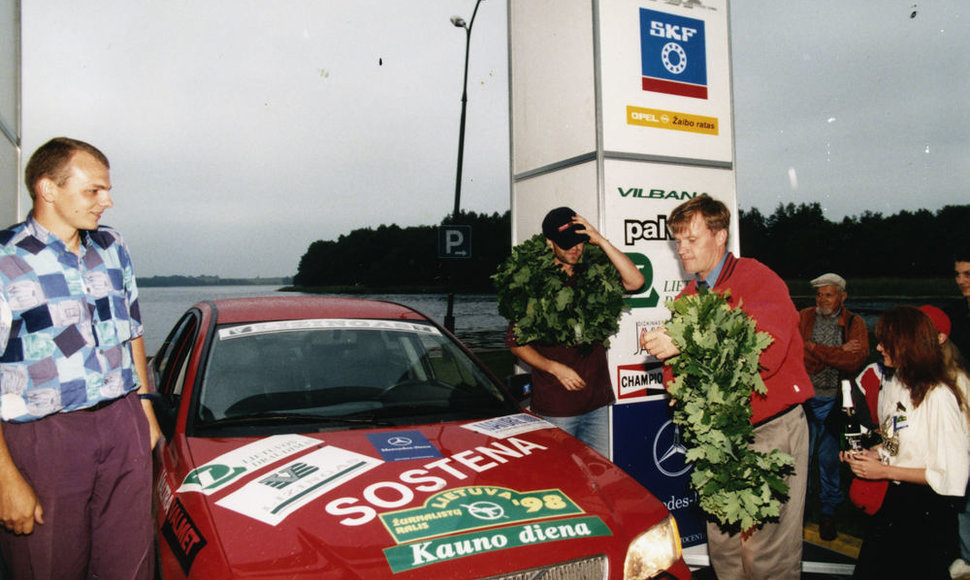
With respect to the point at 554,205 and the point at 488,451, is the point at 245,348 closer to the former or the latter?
the point at 488,451

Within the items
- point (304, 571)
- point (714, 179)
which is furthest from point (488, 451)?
point (714, 179)

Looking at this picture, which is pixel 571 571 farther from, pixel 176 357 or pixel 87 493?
pixel 176 357

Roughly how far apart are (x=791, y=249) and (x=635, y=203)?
73939 millimetres

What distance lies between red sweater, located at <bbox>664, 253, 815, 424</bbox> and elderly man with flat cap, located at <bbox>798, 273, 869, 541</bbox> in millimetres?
2524

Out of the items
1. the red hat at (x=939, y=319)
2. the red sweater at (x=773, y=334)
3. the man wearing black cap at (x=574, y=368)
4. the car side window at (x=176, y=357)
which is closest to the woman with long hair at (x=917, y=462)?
the red sweater at (x=773, y=334)

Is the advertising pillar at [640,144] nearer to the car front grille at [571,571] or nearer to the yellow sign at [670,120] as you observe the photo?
the yellow sign at [670,120]

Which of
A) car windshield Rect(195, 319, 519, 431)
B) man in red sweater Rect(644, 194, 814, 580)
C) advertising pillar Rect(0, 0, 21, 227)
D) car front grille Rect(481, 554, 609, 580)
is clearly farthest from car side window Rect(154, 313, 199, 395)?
man in red sweater Rect(644, 194, 814, 580)

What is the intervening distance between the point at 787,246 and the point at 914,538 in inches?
2970

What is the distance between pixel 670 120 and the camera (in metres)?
4.39

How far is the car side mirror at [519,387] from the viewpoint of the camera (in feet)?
11.2

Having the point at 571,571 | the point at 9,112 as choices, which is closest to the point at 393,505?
the point at 571,571

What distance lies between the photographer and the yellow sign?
13.9 ft

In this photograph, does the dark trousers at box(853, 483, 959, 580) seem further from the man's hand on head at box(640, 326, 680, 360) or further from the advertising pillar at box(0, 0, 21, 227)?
the advertising pillar at box(0, 0, 21, 227)

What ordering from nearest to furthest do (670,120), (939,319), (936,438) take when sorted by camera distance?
(936,438) < (939,319) < (670,120)
